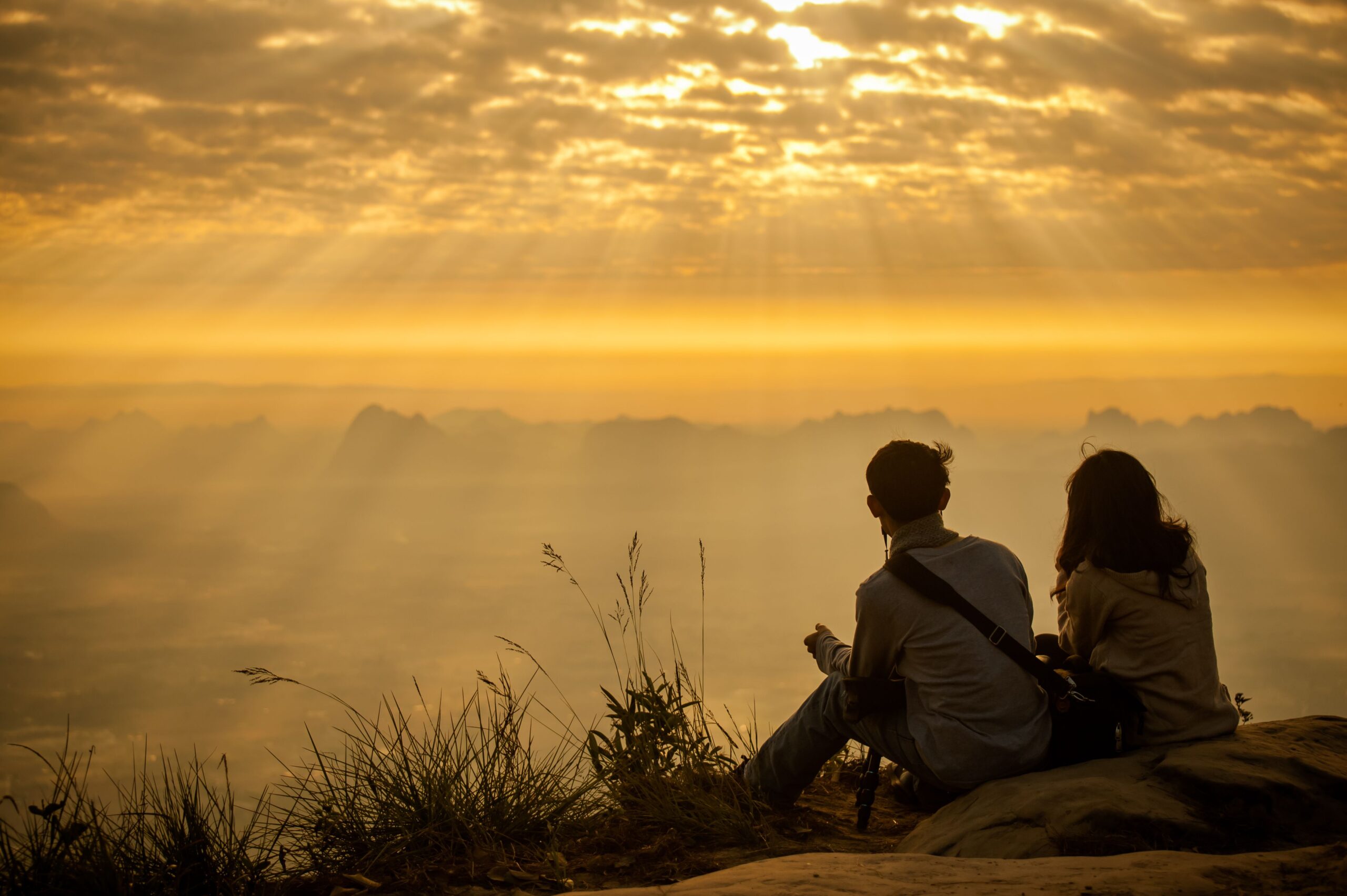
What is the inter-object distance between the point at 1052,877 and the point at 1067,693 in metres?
1.02

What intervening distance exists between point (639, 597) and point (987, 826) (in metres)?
1.64

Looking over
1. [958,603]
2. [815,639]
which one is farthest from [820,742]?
[958,603]

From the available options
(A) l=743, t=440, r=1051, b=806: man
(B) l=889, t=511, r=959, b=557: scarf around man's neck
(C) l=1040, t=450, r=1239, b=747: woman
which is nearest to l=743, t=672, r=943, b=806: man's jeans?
(A) l=743, t=440, r=1051, b=806: man

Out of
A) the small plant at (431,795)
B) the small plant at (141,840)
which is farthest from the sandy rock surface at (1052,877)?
the small plant at (141,840)

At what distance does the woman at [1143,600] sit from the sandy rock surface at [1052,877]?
1.04 m

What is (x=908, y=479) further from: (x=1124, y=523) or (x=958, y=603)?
(x=1124, y=523)

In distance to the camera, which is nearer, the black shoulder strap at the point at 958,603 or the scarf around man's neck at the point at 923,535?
the black shoulder strap at the point at 958,603

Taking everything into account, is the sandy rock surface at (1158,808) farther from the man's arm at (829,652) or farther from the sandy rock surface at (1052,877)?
the man's arm at (829,652)

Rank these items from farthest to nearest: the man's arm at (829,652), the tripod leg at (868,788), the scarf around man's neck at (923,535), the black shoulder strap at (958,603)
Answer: the tripod leg at (868,788), the man's arm at (829,652), the scarf around man's neck at (923,535), the black shoulder strap at (958,603)

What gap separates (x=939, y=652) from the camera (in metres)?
3.39

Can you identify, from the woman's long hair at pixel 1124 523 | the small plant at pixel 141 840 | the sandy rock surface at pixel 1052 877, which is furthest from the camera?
the woman's long hair at pixel 1124 523

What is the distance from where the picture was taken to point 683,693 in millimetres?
4340

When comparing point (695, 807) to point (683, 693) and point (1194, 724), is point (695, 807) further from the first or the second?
point (1194, 724)

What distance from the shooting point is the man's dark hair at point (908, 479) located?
11.2 ft
